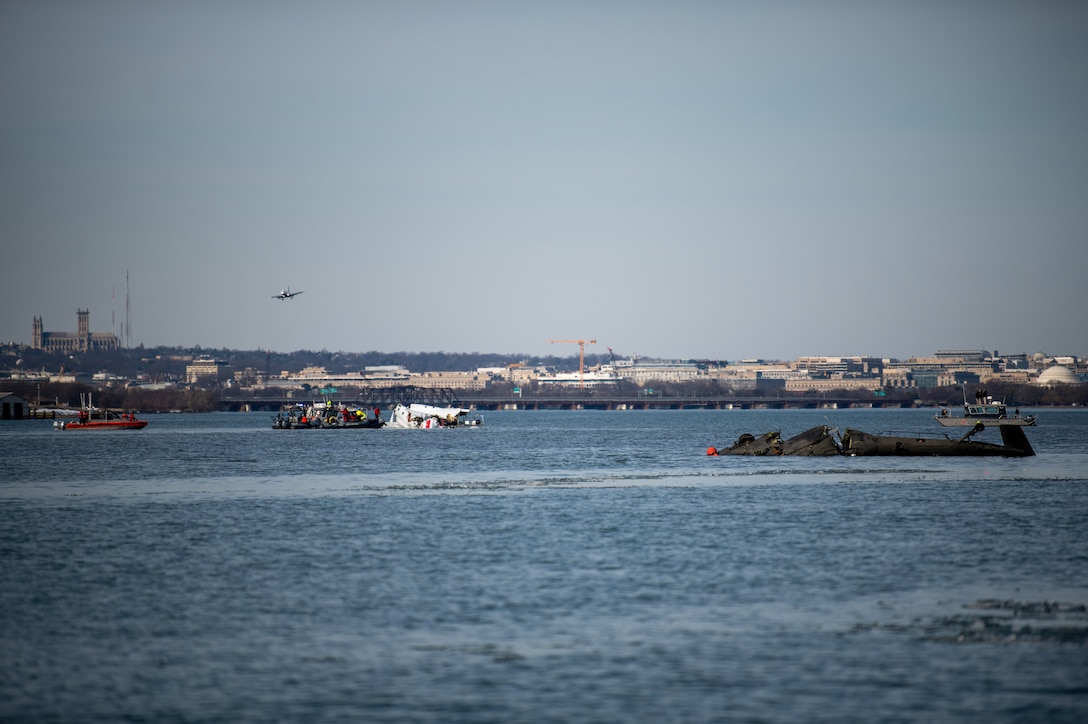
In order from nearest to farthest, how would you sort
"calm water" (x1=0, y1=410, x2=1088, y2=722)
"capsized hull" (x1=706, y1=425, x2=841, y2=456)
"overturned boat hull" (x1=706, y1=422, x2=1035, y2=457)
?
"calm water" (x1=0, y1=410, x2=1088, y2=722) → "overturned boat hull" (x1=706, y1=422, x2=1035, y2=457) → "capsized hull" (x1=706, y1=425, x2=841, y2=456)

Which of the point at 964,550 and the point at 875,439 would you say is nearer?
the point at 964,550

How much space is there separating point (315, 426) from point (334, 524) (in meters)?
132

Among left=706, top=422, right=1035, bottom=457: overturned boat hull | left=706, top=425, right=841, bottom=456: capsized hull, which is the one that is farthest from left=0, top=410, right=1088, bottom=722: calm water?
left=706, top=425, right=841, bottom=456: capsized hull

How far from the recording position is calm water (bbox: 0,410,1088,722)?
68.5 feet

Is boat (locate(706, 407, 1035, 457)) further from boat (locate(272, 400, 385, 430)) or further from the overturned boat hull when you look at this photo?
boat (locate(272, 400, 385, 430))

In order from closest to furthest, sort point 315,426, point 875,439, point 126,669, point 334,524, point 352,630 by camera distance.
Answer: point 126,669 < point 352,630 < point 334,524 < point 875,439 < point 315,426

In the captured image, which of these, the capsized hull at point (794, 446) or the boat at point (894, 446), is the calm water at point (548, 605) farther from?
the capsized hull at point (794, 446)

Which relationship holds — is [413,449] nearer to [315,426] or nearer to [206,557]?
[315,426]

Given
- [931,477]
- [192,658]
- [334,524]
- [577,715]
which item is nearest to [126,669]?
[192,658]

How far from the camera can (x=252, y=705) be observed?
20.5 metres

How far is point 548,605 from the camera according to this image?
29.1 metres

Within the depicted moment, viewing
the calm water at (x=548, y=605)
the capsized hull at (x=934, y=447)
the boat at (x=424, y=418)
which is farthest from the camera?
the boat at (x=424, y=418)

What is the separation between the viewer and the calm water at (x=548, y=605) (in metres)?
20.9

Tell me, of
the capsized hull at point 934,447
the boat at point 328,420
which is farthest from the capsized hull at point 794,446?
the boat at point 328,420
